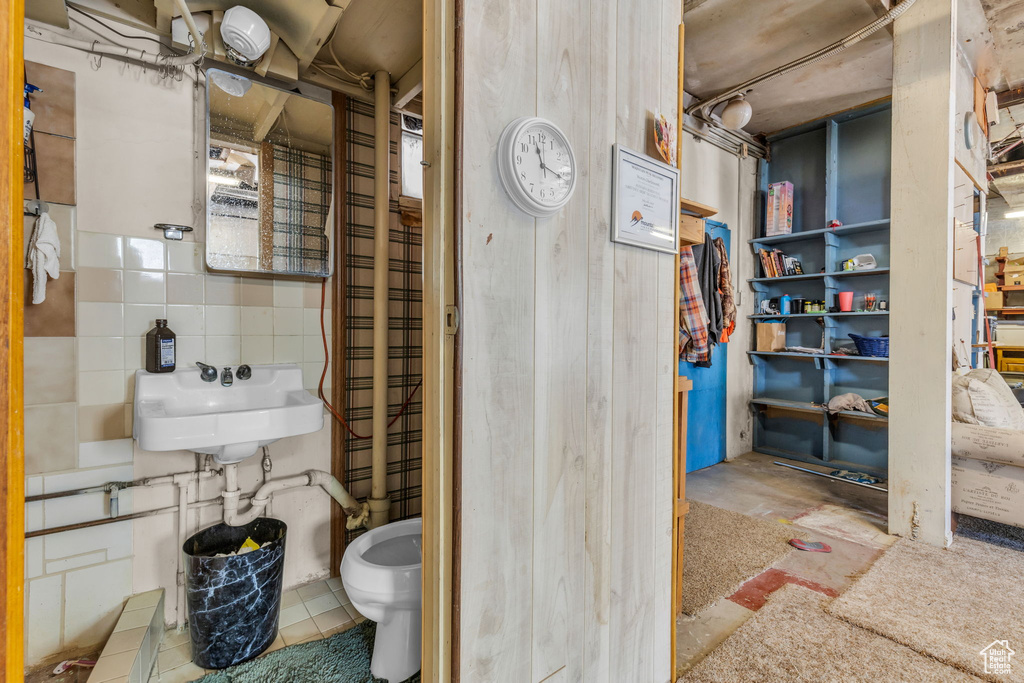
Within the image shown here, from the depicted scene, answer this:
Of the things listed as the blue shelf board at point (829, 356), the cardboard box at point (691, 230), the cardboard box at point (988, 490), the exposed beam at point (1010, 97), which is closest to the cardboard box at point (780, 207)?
the blue shelf board at point (829, 356)

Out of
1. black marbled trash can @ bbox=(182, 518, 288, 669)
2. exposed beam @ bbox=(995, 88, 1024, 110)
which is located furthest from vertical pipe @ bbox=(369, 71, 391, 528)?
exposed beam @ bbox=(995, 88, 1024, 110)

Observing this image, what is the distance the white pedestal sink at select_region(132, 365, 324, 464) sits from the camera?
55.4 inches

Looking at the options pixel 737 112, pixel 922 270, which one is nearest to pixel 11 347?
pixel 922 270

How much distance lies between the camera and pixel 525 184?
1021 millimetres

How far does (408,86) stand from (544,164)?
1.43 metres

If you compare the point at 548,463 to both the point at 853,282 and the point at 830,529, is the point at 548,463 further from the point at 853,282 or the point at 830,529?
the point at 853,282

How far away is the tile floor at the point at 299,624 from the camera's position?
61.7 inches

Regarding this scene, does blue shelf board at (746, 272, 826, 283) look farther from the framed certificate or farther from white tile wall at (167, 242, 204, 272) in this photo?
white tile wall at (167, 242, 204, 272)

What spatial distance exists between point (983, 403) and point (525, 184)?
2.96 meters

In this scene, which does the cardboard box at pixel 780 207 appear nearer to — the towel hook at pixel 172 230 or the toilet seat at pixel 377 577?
the toilet seat at pixel 377 577

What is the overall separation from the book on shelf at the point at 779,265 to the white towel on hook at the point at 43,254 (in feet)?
14.8

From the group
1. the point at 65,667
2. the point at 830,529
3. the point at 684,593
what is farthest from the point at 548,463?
the point at 830,529

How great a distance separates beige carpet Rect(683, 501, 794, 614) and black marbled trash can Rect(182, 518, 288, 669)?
158 cm

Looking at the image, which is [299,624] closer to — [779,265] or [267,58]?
[267,58]
